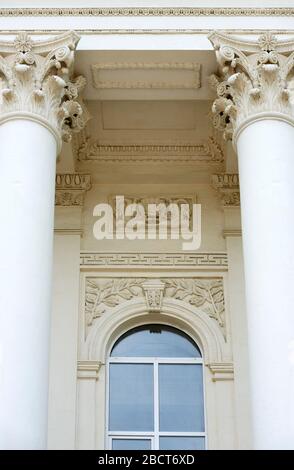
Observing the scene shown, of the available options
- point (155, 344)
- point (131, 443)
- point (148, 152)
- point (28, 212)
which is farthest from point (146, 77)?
point (131, 443)

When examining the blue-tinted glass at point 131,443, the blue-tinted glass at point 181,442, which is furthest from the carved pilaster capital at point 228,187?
the blue-tinted glass at point 131,443

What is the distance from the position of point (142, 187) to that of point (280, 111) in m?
3.64

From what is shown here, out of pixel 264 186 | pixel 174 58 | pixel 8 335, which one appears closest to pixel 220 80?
pixel 174 58

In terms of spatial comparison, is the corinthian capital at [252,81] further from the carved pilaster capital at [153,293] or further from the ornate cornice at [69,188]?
the ornate cornice at [69,188]

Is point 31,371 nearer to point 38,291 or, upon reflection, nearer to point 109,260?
point 38,291

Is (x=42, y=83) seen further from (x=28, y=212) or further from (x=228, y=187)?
(x=228, y=187)

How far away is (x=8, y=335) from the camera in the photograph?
37.5 feet

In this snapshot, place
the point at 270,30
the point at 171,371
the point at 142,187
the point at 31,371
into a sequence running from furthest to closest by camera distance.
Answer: the point at 142,187 < the point at 171,371 < the point at 270,30 < the point at 31,371

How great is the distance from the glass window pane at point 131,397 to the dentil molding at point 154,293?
2.74 ft

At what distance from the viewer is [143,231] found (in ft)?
52.6

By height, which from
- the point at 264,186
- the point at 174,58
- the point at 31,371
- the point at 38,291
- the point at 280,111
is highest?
the point at 174,58

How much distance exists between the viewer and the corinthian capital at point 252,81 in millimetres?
13305

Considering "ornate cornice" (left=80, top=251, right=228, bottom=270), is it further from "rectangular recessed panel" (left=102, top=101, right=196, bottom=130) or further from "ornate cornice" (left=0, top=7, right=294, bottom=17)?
"ornate cornice" (left=0, top=7, right=294, bottom=17)

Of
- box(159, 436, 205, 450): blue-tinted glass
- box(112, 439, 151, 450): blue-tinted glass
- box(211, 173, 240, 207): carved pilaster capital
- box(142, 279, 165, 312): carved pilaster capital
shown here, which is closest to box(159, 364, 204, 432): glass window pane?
box(159, 436, 205, 450): blue-tinted glass
